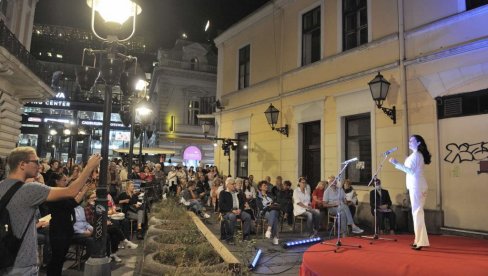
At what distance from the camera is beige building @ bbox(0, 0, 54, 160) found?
13469mm

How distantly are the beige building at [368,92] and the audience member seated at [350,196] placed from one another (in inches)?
18.4

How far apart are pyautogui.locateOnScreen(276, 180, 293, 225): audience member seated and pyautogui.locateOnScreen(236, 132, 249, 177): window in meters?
5.80

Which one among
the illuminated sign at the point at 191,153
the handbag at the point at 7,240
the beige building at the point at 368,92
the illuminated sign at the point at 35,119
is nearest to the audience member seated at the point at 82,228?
the handbag at the point at 7,240

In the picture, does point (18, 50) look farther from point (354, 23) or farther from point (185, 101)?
point (185, 101)

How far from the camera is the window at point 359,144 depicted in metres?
11.3

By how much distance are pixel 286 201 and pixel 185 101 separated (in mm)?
23940

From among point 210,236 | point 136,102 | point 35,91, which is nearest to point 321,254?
point 210,236

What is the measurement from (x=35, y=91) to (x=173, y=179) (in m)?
7.53

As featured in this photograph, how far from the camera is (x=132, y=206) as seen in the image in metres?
9.85

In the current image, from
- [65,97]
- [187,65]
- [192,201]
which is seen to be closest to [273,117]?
[192,201]

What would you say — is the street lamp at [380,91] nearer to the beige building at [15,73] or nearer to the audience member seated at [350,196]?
the audience member seated at [350,196]

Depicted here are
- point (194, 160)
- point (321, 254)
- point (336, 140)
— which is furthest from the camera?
point (194, 160)

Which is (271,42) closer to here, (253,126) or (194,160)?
(253,126)

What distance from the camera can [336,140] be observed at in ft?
39.9
